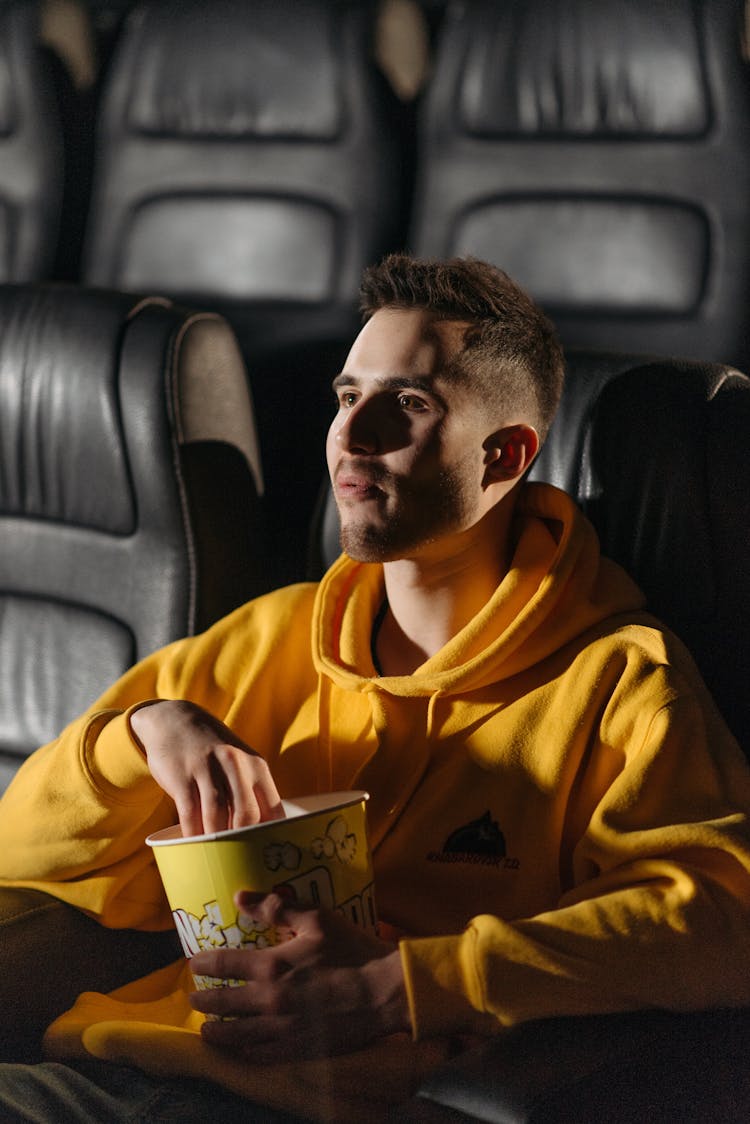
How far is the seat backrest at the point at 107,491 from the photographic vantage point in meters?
1.65

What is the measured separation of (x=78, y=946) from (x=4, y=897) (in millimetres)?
83

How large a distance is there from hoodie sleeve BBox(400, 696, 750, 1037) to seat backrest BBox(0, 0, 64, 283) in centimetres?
160

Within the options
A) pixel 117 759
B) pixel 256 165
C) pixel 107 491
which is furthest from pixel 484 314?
pixel 256 165

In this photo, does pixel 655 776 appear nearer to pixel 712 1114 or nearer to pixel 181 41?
pixel 712 1114

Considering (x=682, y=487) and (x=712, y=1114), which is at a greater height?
(x=682, y=487)

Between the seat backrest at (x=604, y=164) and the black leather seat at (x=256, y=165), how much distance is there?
112 mm

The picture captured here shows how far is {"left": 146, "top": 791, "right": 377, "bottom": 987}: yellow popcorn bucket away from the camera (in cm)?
95

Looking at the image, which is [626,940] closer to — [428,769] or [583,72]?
[428,769]

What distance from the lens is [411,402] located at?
4.05 feet

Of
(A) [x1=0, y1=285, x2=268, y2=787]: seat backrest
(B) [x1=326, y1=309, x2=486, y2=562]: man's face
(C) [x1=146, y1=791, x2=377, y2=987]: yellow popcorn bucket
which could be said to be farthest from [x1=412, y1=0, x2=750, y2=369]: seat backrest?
(C) [x1=146, y1=791, x2=377, y2=987]: yellow popcorn bucket

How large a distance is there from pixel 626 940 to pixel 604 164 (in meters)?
1.32

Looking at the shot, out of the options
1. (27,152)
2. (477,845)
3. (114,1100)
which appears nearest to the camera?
(114,1100)

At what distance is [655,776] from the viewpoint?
1.09 metres

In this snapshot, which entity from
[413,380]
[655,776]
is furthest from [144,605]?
[655,776]
